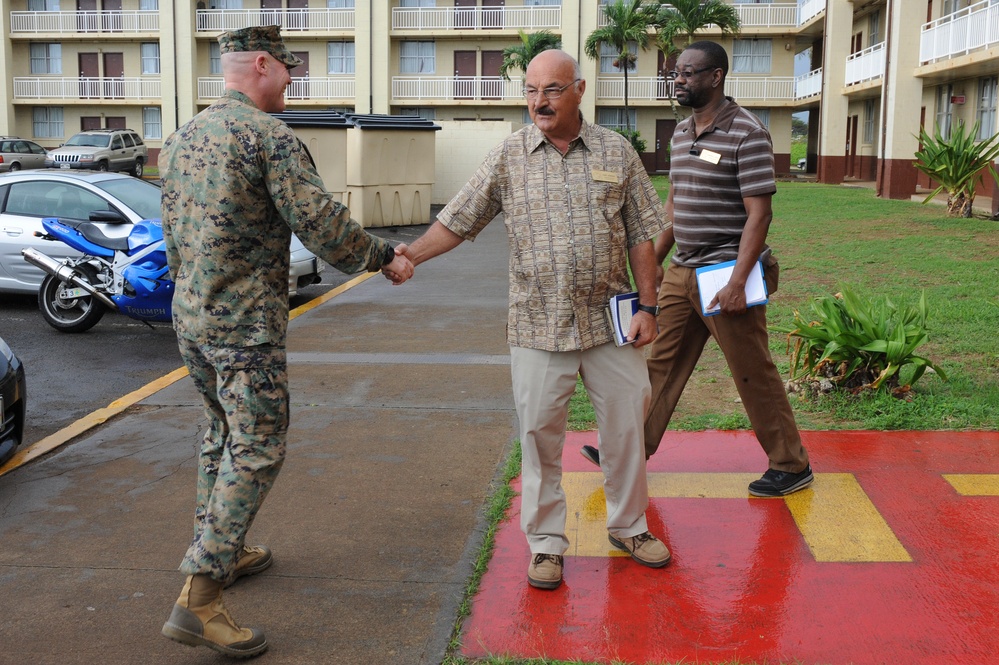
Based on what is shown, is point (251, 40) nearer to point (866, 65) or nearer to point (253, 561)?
point (253, 561)

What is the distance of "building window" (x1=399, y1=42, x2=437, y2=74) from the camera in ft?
148

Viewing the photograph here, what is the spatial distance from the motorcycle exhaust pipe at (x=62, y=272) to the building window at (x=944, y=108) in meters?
23.4

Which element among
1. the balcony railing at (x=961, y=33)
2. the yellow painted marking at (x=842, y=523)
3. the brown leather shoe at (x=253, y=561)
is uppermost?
the balcony railing at (x=961, y=33)

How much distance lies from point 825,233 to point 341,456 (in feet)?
39.1

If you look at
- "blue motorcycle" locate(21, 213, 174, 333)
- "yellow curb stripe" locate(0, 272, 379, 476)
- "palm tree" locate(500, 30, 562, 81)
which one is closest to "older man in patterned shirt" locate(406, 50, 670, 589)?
"yellow curb stripe" locate(0, 272, 379, 476)

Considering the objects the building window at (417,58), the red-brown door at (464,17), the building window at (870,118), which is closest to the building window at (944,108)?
the building window at (870,118)

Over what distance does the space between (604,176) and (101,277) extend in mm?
7336

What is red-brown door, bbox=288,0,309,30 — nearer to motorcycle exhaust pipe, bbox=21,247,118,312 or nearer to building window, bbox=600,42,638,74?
building window, bbox=600,42,638,74

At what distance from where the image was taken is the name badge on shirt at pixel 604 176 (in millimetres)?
3814

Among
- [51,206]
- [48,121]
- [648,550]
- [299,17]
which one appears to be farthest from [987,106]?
[48,121]

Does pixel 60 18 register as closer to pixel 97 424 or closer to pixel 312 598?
pixel 97 424

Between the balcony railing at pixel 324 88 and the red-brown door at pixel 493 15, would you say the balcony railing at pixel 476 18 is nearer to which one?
the red-brown door at pixel 493 15

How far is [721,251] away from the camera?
14.9 ft

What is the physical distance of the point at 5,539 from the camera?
4.54m
